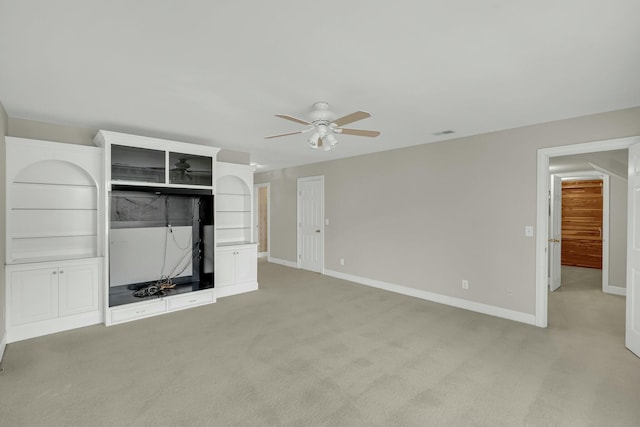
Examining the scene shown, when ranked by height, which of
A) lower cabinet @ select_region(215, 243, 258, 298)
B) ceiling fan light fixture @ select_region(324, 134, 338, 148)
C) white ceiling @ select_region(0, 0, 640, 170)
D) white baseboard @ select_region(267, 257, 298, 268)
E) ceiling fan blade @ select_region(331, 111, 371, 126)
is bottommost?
white baseboard @ select_region(267, 257, 298, 268)

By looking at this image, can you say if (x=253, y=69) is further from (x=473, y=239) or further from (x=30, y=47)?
(x=473, y=239)

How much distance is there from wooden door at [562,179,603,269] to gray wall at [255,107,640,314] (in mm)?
5221

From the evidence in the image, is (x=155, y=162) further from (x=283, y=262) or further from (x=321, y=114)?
(x=283, y=262)

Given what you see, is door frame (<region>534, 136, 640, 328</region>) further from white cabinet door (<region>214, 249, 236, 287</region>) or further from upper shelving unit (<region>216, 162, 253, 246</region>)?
white cabinet door (<region>214, 249, 236, 287</region>)

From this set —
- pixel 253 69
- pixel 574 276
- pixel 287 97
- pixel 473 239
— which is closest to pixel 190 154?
pixel 287 97

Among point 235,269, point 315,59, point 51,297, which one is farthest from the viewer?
point 235,269

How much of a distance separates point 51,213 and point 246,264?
270 cm

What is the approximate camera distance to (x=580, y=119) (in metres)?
3.47

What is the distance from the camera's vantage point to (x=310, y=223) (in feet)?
22.7

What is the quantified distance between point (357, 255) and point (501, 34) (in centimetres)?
448

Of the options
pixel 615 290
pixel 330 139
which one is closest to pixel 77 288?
pixel 330 139

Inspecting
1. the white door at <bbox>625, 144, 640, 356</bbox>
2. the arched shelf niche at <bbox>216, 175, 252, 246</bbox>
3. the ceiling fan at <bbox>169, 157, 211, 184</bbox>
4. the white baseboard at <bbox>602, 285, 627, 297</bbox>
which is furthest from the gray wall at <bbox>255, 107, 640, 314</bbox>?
the white baseboard at <bbox>602, 285, 627, 297</bbox>

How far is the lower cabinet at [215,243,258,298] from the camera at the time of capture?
16.5ft

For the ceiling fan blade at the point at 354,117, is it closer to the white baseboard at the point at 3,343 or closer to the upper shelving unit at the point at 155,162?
the upper shelving unit at the point at 155,162
